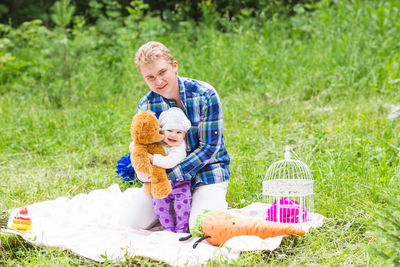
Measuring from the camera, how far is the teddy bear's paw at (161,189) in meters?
2.80

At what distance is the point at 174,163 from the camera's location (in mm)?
2846

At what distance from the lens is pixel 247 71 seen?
6234 mm

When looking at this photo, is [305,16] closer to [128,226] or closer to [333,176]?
[333,176]

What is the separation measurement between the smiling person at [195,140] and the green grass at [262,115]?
487 millimetres

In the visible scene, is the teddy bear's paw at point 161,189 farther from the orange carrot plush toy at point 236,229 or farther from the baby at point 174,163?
the orange carrot plush toy at point 236,229

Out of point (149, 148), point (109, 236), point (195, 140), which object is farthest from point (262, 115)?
point (109, 236)

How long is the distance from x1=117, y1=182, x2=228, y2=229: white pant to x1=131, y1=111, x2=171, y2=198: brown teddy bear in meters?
0.26

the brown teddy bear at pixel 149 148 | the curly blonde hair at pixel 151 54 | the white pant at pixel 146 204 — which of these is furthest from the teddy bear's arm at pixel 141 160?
the curly blonde hair at pixel 151 54

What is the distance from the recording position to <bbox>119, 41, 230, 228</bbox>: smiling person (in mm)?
2918

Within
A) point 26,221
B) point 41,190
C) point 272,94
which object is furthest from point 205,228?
point 272,94

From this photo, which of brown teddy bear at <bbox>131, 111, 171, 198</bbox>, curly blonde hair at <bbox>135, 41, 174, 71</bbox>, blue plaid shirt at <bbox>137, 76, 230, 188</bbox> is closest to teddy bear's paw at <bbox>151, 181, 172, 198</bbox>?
brown teddy bear at <bbox>131, 111, 171, 198</bbox>

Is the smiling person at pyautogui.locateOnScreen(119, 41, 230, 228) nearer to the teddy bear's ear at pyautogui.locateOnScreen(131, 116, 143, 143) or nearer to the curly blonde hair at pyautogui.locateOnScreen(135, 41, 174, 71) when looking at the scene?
the curly blonde hair at pyautogui.locateOnScreen(135, 41, 174, 71)

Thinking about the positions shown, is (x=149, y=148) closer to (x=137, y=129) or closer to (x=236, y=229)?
(x=137, y=129)

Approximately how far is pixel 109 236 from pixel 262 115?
281cm
